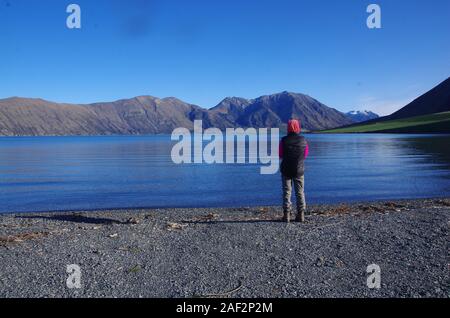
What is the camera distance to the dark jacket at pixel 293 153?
14.4 metres

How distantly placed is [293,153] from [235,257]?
4.85m

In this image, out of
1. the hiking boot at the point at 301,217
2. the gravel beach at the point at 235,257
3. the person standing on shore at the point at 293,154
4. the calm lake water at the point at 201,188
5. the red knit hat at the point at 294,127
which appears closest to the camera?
the gravel beach at the point at 235,257

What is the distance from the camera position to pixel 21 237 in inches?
571

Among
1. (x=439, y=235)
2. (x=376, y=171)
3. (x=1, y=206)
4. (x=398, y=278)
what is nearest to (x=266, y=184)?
(x=376, y=171)

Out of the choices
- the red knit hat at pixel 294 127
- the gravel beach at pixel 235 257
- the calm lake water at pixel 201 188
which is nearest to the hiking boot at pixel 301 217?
the gravel beach at pixel 235 257

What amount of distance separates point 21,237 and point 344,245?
10.9 metres

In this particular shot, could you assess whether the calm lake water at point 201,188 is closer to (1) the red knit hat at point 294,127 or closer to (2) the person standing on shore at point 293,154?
(2) the person standing on shore at point 293,154

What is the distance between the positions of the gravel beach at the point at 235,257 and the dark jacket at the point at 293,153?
81.0 inches

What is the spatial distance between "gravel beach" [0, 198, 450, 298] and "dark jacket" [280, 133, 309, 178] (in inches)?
81.0

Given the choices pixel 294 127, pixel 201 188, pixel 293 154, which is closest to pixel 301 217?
pixel 293 154

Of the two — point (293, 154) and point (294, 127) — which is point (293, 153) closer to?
point (293, 154)

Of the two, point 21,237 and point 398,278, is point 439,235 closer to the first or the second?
point 398,278

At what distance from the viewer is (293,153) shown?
14.5m
